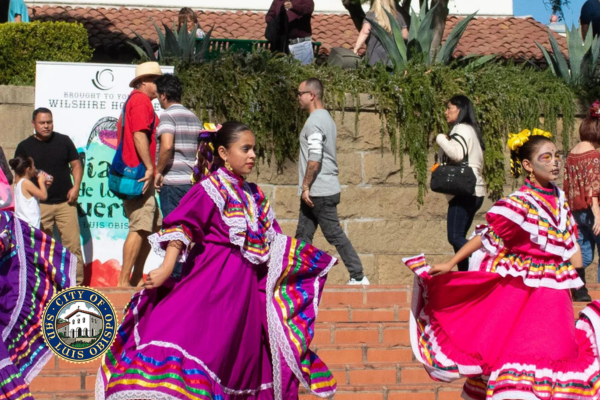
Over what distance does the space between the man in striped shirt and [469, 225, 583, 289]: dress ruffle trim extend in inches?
122

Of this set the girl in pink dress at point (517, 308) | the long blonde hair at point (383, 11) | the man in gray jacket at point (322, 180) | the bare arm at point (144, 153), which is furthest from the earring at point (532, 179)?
the long blonde hair at point (383, 11)

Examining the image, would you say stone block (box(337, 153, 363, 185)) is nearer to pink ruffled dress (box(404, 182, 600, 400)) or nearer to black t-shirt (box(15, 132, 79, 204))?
black t-shirt (box(15, 132, 79, 204))

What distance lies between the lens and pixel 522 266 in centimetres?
644

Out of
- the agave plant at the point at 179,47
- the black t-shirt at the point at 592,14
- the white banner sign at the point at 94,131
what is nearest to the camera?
the white banner sign at the point at 94,131

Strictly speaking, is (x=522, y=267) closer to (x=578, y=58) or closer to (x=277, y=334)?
(x=277, y=334)

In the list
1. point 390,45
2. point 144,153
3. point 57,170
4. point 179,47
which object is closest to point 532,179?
point 144,153

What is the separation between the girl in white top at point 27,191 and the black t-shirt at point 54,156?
19 cm

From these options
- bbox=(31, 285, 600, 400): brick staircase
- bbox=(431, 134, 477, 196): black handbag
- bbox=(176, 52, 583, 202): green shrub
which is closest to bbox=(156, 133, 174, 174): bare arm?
bbox=(31, 285, 600, 400): brick staircase

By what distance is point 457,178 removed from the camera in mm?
8898

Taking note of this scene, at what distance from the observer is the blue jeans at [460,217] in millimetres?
8961

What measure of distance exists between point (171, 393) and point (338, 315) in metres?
3.04

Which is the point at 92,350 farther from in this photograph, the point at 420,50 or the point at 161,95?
the point at 420,50

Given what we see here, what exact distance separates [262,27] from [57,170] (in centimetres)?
1252

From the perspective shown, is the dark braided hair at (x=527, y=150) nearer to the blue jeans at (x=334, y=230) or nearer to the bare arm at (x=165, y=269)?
the bare arm at (x=165, y=269)
